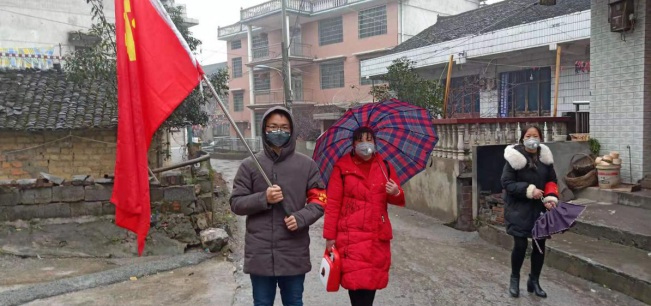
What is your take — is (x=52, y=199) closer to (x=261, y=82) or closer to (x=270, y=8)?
(x=270, y=8)

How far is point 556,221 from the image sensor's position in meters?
4.30

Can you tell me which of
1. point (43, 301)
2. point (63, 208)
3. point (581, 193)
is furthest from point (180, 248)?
point (581, 193)

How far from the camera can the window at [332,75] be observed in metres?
27.2

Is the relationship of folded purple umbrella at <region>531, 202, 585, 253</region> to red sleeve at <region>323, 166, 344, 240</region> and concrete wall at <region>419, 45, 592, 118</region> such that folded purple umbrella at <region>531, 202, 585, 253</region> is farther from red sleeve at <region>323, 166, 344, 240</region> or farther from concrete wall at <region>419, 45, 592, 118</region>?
concrete wall at <region>419, 45, 592, 118</region>

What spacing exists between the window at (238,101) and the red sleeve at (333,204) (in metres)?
31.5

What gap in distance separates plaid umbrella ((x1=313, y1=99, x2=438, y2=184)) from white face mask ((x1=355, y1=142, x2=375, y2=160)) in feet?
0.50

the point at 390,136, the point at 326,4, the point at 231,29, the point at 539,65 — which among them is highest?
the point at 231,29

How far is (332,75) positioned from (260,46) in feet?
22.2

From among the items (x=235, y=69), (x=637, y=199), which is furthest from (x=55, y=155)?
(x=235, y=69)

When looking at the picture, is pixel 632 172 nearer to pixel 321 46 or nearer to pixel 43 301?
pixel 43 301

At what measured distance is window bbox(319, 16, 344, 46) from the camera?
26906 millimetres

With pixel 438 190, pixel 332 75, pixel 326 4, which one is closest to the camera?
pixel 438 190

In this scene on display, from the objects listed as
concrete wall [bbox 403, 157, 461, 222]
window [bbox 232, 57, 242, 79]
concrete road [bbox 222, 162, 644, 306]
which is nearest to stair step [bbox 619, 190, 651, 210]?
concrete road [bbox 222, 162, 644, 306]

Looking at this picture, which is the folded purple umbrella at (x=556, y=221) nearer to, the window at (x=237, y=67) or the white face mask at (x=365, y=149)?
the white face mask at (x=365, y=149)
